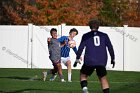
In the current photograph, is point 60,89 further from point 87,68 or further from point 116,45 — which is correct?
point 116,45

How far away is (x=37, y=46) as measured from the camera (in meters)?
29.4

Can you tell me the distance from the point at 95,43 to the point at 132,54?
646 inches

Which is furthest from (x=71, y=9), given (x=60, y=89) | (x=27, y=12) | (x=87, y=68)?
(x=87, y=68)

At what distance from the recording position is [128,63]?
96.8 ft

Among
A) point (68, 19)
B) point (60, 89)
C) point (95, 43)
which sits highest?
point (68, 19)

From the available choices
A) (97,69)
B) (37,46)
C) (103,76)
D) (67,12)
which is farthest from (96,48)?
(67,12)

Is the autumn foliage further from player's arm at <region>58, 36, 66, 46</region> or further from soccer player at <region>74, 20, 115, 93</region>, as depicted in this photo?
soccer player at <region>74, 20, 115, 93</region>

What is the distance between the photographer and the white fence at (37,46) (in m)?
29.2

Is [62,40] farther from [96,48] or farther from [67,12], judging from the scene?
[67,12]

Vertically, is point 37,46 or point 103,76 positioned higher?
point 37,46

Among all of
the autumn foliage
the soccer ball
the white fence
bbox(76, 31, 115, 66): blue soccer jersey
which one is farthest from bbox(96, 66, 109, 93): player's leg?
the autumn foliage

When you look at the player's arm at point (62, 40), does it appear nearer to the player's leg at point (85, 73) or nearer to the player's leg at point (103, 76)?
the player's leg at point (85, 73)

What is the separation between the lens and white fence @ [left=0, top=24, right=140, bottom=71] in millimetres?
29219

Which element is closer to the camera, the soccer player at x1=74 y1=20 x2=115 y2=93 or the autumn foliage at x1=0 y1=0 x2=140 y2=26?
the soccer player at x1=74 y1=20 x2=115 y2=93
